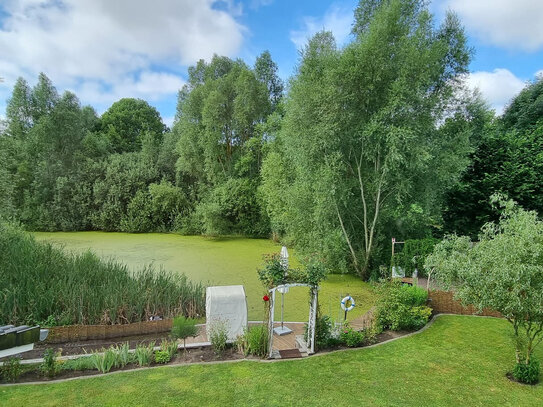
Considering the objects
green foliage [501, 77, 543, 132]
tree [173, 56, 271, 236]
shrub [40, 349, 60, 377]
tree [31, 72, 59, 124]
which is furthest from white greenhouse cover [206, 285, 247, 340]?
tree [31, 72, 59, 124]

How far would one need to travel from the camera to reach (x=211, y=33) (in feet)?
34.5

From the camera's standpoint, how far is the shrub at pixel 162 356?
19.9ft

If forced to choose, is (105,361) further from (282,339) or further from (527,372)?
(527,372)

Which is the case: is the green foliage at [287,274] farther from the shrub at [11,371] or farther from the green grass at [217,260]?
the shrub at [11,371]

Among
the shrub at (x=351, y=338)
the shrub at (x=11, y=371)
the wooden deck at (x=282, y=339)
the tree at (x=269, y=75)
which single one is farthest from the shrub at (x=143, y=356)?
the tree at (x=269, y=75)

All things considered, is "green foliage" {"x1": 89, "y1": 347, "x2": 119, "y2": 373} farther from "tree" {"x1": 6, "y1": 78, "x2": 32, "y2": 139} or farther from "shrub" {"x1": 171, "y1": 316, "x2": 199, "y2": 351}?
"tree" {"x1": 6, "y1": 78, "x2": 32, "y2": 139}

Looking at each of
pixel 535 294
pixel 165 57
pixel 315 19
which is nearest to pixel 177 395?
pixel 535 294

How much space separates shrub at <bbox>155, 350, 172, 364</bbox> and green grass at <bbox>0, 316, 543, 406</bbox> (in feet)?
1.09

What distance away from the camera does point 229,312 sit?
6.93 metres

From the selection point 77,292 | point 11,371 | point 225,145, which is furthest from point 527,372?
point 225,145

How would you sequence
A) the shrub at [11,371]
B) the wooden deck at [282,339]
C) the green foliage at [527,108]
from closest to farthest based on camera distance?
the shrub at [11,371], the wooden deck at [282,339], the green foliage at [527,108]

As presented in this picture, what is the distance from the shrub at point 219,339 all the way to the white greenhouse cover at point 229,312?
0.14 m

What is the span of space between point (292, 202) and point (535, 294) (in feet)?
31.2

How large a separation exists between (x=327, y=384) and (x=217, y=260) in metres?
9.35
